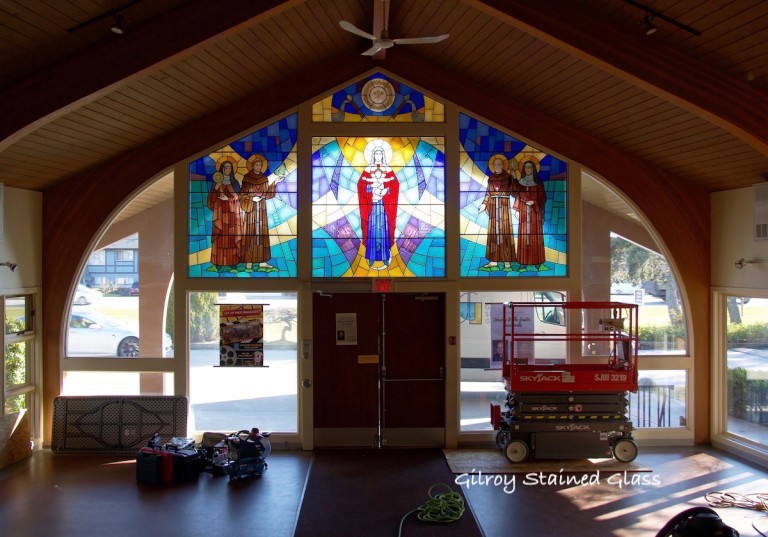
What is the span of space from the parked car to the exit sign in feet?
11.3

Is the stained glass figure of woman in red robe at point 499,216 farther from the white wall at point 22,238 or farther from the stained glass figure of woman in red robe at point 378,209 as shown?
the white wall at point 22,238

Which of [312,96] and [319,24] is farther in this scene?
[312,96]

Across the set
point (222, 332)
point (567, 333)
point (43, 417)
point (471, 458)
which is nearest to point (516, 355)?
point (567, 333)

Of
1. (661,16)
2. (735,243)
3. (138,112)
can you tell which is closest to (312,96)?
(138,112)

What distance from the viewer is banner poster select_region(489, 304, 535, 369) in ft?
27.5

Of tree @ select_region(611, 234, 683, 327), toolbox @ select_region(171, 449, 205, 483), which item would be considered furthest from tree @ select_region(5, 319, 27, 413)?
tree @ select_region(611, 234, 683, 327)

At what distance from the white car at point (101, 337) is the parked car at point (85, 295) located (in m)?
0.13

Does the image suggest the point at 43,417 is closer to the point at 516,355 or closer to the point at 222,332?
the point at 222,332

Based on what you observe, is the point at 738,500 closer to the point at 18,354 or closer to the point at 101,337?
the point at 101,337

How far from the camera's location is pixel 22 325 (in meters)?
A: 8.13

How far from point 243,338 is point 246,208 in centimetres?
163

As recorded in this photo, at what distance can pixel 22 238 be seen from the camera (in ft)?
26.2

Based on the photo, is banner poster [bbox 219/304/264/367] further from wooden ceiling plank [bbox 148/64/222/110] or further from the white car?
wooden ceiling plank [bbox 148/64/222/110]

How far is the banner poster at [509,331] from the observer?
837 cm
